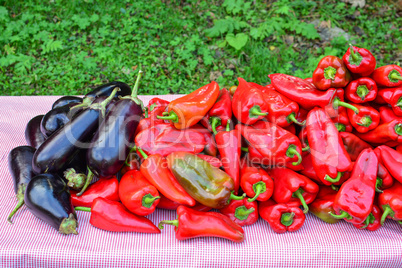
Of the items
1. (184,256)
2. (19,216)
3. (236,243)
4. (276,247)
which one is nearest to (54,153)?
(19,216)

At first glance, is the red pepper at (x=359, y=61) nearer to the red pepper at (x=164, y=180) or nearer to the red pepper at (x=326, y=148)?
the red pepper at (x=326, y=148)

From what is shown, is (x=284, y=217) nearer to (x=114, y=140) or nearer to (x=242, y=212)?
(x=242, y=212)

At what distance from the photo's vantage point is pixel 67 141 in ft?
7.12

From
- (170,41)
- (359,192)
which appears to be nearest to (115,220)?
(359,192)

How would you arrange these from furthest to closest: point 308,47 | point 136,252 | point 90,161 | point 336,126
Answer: point 308,47
point 336,126
point 90,161
point 136,252

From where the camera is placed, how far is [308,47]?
5.32 m

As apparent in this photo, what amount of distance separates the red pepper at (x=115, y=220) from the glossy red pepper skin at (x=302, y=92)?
1.27 m

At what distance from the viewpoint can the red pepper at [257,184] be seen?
6.94 feet

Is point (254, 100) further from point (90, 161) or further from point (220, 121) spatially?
point (90, 161)

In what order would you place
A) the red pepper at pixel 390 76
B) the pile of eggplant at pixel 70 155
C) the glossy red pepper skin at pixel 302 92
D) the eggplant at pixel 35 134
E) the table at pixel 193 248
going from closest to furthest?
the table at pixel 193 248 < the pile of eggplant at pixel 70 155 < the red pepper at pixel 390 76 < the glossy red pepper skin at pixel 302 92 < the eggplant at pixel 35 134

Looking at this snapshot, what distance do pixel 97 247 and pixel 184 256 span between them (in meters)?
0.50

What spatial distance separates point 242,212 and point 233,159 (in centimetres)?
34

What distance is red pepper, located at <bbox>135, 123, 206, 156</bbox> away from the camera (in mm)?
2266

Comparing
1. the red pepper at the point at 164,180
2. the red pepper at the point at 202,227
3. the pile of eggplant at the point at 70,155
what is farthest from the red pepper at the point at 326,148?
the pile of eggplant at the point at 70,155
